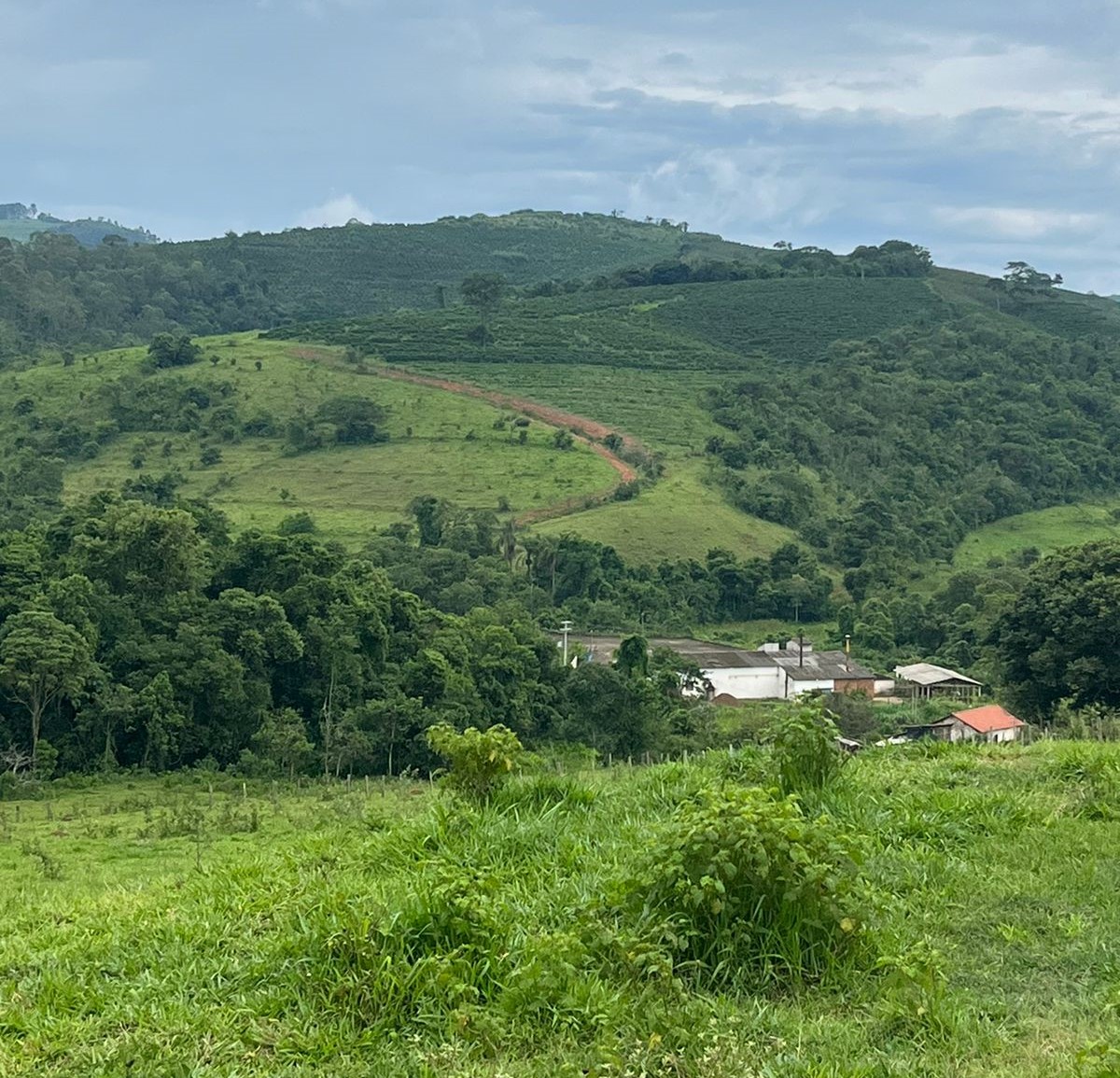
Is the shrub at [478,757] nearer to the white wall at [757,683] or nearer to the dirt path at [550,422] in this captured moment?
the white wall at [757,683]

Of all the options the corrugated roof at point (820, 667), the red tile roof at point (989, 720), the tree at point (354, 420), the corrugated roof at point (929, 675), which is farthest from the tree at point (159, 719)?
the tree at point (354, 420)

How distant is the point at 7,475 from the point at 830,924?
56.7 m

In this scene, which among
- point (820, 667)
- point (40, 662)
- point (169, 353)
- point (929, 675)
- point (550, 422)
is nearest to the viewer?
point (40, 662)

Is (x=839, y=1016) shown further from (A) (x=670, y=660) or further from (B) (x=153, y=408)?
(B) (x=153, y=408)

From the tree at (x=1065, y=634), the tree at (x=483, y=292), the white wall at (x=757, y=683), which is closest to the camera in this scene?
the tree at (x=1065, y=634)

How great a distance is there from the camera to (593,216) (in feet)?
559

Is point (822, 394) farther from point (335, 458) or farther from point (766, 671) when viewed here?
point (766, 671)

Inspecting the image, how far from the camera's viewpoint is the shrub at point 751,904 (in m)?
4.79

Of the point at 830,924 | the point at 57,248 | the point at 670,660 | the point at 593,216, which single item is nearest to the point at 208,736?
the point at 670,660

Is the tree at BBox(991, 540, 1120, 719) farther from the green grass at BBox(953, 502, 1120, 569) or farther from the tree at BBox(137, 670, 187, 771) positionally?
the green grass at BBox(953, 502, 1120, 569)

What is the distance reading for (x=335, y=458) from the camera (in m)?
62.2

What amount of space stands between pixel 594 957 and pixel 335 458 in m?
58.7

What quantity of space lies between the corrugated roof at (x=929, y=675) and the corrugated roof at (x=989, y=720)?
44.1ft

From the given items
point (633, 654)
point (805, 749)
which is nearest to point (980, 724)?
point (633, 654)
